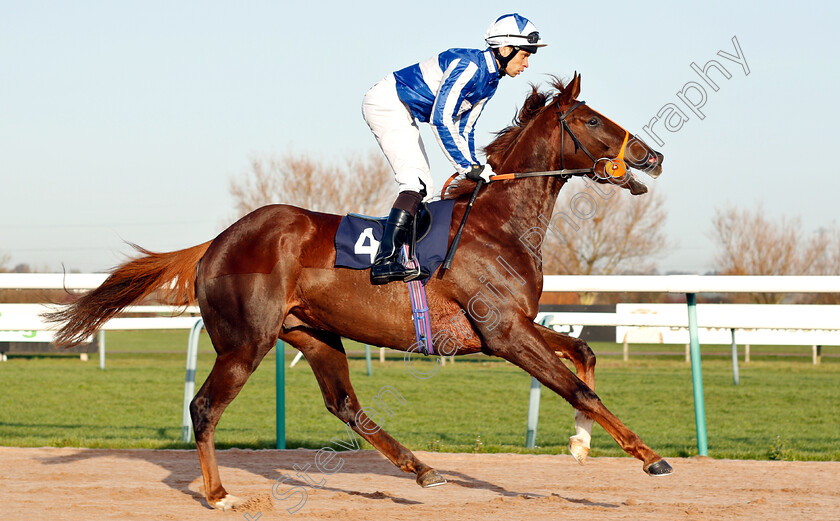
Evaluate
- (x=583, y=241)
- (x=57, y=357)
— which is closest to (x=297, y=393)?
(x=57, y=357)

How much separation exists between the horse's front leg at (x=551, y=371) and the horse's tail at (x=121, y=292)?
72.5 inches

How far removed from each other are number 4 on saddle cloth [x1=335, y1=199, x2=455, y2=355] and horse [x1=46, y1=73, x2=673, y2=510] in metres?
0.04

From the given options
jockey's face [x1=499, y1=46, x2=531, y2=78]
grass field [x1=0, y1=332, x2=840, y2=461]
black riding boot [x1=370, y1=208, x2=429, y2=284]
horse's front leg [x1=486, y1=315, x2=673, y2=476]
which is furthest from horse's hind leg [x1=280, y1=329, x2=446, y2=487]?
jockey's face [x1=499, y1=46, x2=531, y2=78]

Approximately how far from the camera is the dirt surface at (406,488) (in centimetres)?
396

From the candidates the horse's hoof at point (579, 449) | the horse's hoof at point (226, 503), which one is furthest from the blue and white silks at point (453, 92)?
the horse's hoof at point (226, 503)

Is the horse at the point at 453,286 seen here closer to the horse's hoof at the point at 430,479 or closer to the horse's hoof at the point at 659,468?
the horse's hoof at the point at 430,479

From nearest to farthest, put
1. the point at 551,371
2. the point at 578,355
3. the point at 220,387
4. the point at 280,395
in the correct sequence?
the point at 551,371
the point at 578,355
the point at 220,387
the point at 280,395

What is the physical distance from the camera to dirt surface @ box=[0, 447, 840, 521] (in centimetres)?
396

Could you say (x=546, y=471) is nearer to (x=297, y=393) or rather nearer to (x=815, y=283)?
(x=815, y=283)

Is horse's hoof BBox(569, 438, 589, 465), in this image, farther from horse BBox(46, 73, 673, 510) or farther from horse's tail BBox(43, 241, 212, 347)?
horse's tail BBox(43, 241, 212, 347)

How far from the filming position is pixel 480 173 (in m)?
4.37

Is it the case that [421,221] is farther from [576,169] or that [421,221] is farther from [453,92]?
[576,169]

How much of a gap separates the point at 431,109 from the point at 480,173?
45 centimetres

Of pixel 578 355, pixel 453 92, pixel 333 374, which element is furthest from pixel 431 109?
pixel 333 374
